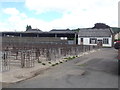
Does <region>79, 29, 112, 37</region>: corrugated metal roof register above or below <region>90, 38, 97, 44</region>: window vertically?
above

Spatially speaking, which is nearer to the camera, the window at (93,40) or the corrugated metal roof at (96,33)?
the corrugated metal roof at (96,33)

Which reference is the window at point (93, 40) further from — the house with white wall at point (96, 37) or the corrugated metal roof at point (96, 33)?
the corrugated metal roof at point (96, 33)

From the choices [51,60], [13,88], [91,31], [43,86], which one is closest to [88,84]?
[43,86]

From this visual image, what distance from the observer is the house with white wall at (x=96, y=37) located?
4909cm

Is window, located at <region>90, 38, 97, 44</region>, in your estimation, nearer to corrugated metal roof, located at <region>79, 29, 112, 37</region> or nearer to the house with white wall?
the house with white wall

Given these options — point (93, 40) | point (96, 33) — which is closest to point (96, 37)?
point (93, 40)

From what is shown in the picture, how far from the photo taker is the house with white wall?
161 feet

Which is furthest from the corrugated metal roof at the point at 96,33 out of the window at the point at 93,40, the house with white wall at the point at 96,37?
the window at the point at 93,40

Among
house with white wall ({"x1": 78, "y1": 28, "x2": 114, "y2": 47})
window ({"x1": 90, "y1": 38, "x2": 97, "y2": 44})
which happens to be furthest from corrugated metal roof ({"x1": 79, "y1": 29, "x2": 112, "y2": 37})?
window ({"x1": 90, "y1": 38, "x2": 97, "y2": 44})

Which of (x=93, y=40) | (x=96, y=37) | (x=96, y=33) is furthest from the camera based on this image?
(x=96, y=33)

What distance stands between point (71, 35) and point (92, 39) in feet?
26.3

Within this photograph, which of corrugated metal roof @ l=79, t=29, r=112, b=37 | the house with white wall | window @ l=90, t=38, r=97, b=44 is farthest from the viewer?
window @ l=90, t=38, r=97, b=44

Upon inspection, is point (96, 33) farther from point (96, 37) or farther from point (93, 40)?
point (93, 40)

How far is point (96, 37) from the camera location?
51.0 meters
